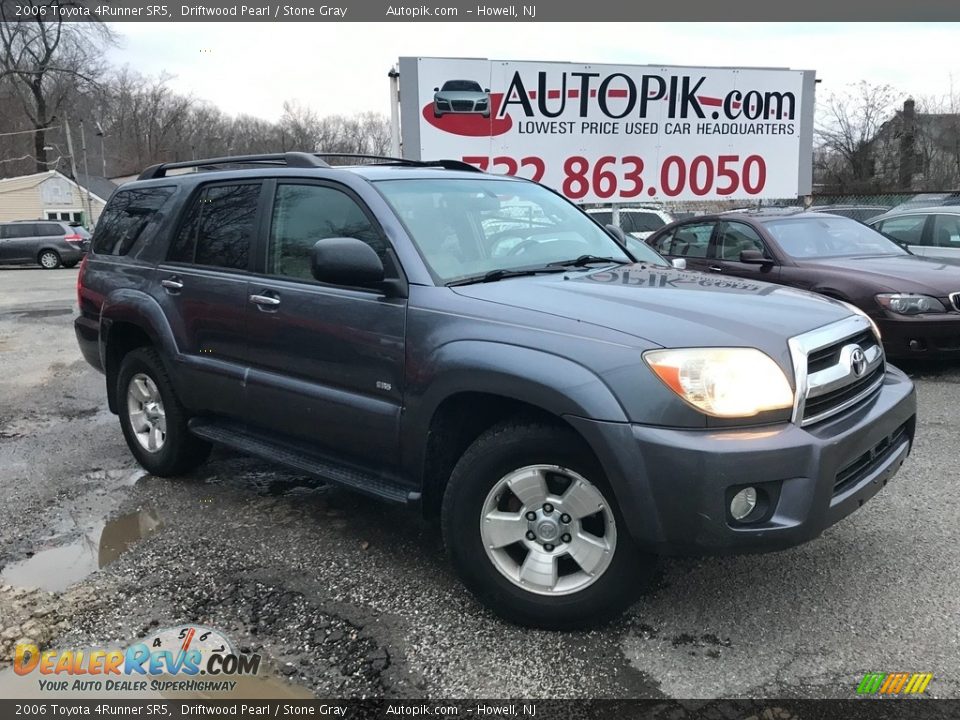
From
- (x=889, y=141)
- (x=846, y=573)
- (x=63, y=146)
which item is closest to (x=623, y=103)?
(x=846, y=573)

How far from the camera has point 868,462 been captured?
9.50 ft

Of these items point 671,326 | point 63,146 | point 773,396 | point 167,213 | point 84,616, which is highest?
point 63,146

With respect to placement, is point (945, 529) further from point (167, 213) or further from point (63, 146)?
point (63, 146)

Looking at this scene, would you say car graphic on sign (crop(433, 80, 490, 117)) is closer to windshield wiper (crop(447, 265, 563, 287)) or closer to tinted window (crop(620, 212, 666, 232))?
tinted window (crop(620, 212, 666, 232))

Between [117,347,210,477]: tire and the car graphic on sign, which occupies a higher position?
the car graphic on sign

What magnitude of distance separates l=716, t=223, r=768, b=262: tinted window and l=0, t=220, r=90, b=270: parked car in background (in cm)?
2291

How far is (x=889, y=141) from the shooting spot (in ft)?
117

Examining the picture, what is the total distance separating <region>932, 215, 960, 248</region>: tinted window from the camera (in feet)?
28.6

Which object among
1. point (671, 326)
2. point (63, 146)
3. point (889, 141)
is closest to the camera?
point (671, 326)

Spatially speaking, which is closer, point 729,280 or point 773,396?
point 773,396

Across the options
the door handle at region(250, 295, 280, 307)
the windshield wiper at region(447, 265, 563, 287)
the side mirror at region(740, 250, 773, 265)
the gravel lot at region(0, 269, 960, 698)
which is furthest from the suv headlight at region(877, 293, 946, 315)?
the door handle at region(250, 295, 280, 307)

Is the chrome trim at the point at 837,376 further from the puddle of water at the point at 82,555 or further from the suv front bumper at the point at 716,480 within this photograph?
the puddle of water at the point at 82,555

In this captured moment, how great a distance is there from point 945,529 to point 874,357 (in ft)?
3.71

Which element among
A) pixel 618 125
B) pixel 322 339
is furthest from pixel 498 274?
pixel 618 125
